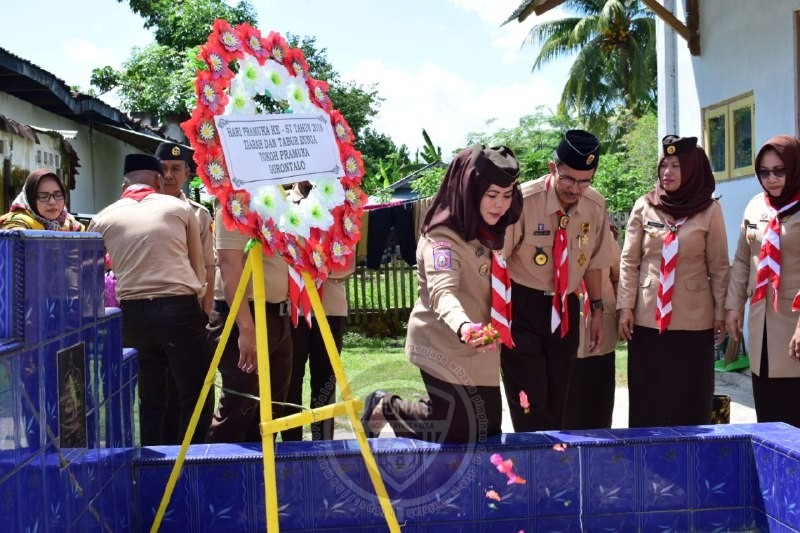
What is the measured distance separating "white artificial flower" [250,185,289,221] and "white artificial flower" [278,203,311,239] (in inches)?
0.8

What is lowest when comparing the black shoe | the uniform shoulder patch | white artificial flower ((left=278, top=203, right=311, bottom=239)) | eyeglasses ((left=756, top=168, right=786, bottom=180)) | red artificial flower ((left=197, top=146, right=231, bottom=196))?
the black shoe

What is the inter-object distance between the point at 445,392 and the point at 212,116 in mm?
1410

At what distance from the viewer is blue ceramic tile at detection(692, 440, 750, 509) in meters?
3.38

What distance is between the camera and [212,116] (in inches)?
108

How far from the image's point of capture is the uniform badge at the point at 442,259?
3318mm

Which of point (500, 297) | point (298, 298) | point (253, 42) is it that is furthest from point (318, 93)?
point (500, 297)

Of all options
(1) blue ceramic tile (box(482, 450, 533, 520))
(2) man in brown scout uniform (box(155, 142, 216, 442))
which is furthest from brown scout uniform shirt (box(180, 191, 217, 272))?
(1) blue ceramic tile (box(482, 450, 533, 520))

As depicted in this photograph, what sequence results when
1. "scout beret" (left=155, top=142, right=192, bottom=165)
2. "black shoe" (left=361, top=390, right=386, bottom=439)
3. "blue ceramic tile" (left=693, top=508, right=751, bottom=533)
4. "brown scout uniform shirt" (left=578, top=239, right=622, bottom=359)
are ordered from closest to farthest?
"blue ceramic tile" (left=693, top=508, right=751, bottom=533) < "black shoe" (left=361, top=390, right=386, bottom=439) < "brown scout uniform shirt" (left=578, top=239, right=622, bottom=359) < "scout beret" (left=155, top=142, right=192, bottom=165)

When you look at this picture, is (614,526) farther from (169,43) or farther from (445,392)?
(169,43)

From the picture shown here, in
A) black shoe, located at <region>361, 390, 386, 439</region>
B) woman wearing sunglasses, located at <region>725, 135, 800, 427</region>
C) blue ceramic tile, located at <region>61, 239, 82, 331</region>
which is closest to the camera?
blue ceramic tile, located at <region>61, 239, 82, 331</region>

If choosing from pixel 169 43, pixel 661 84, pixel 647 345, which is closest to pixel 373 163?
pixel 169 43

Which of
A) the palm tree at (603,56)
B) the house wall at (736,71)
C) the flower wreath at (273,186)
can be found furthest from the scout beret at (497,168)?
the palm tree at (603,56)

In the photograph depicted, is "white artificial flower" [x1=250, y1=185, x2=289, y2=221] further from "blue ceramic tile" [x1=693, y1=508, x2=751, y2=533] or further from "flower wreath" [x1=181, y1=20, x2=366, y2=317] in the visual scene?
"blue ceramic tile" [x1=693, y1=508, x2=751, y2=533]

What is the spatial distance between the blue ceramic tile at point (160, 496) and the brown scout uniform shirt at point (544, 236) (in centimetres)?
185
